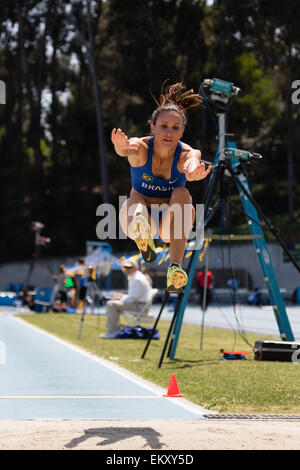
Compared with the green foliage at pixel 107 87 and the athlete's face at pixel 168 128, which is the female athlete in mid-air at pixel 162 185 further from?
the green foliage at pixel 107 87

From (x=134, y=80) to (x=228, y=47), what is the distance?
6.23 m

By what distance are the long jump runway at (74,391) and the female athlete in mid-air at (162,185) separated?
4.92ft

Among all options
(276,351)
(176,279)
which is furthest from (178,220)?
(276,351)

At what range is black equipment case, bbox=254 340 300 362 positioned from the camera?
1052cm

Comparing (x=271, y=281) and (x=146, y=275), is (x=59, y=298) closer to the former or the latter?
(x=146, y=275)

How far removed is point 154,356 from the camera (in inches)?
455

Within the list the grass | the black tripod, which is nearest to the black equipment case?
the grass

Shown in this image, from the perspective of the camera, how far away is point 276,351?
10570 millimetres

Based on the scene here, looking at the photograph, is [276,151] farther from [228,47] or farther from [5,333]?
[5,333]

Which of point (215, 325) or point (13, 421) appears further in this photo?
point (215, 325)

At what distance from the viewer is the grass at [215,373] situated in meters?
7.17

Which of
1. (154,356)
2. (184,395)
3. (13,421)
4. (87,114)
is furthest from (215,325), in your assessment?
(87,114)

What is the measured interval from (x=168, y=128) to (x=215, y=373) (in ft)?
15.5

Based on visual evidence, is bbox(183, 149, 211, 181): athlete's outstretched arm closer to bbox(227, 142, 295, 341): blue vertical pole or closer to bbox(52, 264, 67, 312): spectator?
bbox(227, 142, 295, 341): blue vertical pole
